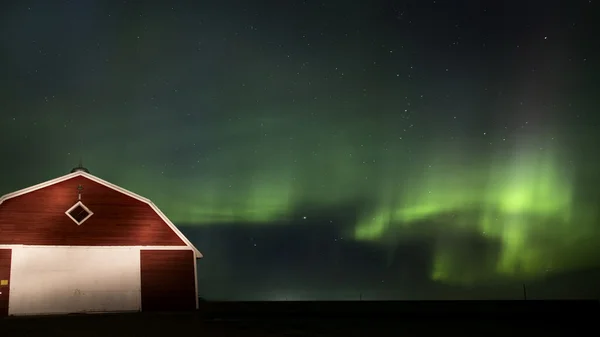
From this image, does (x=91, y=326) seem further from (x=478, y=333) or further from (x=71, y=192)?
(x=478, y=333)

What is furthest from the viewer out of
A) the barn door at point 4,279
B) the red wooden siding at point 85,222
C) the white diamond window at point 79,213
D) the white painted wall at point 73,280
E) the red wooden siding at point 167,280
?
the red wooden siding at point 167,280

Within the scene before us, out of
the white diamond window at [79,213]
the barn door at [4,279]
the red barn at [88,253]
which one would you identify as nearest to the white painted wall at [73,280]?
the red barn at [88,253]

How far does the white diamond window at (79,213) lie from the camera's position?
27391 mm

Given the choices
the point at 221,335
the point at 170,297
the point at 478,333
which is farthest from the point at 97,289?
the point at 478,333

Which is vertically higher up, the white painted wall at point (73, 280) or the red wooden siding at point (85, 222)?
the red wooden siding at point (85, 222)

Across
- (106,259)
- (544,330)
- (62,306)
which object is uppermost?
(106,259)

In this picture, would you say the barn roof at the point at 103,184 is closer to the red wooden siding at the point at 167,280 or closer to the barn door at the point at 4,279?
the red wooden siding at the point at 167,280

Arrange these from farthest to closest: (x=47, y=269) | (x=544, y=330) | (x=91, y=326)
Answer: (x=47, y=269)
(x=544, y=330)
(x=91, y=326)

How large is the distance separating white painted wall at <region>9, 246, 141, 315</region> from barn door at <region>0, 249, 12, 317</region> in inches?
6.7

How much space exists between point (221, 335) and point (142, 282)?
1157cm

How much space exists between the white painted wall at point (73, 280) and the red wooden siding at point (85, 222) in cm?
45

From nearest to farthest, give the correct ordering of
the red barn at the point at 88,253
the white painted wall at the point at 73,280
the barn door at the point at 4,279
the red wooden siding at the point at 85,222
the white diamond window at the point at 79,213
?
the barn door at the point at 4,279, the white painted wall at the point at 73,280, the red barn at the point at 88,253, the red wooden siding at the point at 85,222, the white diamond window at the point at 79,213

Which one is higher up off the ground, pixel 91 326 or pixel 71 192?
pixel 71 192

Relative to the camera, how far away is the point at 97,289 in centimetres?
2720
